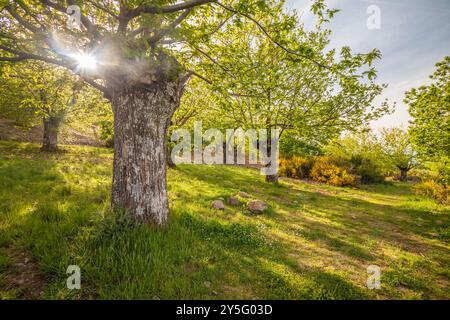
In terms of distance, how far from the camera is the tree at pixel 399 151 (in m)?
26.0

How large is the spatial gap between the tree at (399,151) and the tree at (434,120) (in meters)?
19.6

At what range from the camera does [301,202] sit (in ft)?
35.9

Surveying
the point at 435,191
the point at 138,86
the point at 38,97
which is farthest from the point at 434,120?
the point at 38,97

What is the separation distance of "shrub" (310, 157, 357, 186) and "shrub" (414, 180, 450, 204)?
4.51 meters

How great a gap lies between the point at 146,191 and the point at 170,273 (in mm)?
2038

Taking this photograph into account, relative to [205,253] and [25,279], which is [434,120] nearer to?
[205,253]

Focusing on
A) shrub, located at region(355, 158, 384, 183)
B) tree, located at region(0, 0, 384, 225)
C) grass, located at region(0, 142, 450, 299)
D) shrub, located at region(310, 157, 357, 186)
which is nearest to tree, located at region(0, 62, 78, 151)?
grass, located at region(0, 142, 450, 299)

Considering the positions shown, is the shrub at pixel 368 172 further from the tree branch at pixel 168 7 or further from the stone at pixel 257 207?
the tree branch at pixel 168 7

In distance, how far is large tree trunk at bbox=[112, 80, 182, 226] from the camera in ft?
16.6

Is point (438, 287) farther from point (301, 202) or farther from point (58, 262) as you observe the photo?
point (58, 262)

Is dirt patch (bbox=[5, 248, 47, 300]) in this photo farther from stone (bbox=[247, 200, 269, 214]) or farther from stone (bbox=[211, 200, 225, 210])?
stone (bbox=[247, 200, 269, 214])

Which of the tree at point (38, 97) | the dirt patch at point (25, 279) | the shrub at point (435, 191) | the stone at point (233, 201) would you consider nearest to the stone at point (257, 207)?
the stone at point (233, 201)

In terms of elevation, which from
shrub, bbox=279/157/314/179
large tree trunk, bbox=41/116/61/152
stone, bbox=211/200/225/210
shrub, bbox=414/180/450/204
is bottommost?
shrub, bbox=414/180/450/204
